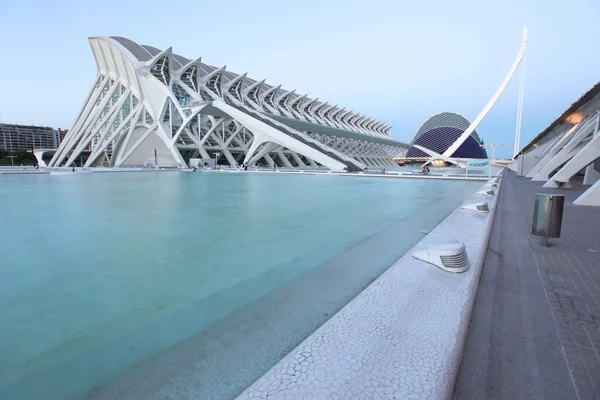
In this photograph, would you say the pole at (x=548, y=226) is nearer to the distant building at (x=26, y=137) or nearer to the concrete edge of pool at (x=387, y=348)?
the concrete edge of pool at (x=387, y=348)

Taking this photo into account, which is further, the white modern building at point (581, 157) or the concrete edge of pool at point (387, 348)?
the white modern building at point (581, 157)

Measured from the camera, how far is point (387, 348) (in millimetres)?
1307

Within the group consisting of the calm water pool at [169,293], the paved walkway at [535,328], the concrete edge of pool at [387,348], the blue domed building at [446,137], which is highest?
the blue domed building at [446,137]

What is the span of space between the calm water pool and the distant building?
366ft

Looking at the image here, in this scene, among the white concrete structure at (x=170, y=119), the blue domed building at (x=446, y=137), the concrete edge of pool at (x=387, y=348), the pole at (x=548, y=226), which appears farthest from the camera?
the blue domed building at (x=446, y=137)

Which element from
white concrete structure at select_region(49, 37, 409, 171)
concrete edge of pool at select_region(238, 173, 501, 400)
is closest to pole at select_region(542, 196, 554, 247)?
concrete edge of pool at select_region(238, 173, 501, 400)

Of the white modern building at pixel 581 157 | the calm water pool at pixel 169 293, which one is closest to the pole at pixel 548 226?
the calm water pool at pixel 169 293

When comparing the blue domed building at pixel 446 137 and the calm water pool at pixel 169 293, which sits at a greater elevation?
the blue domed building at pixel 446 137

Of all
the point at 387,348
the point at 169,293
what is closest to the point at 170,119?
the point at 169,293

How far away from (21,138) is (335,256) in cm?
12556

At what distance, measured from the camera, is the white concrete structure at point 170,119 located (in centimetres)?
2800

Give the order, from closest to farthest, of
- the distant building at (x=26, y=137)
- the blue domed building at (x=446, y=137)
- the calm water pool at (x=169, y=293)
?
the calm water pool at (x=169, y=293)
the blue domed building at (x=446, y=137)
the distant building at (x=26, y=137)

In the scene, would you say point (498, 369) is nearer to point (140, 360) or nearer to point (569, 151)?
point (140, 360)

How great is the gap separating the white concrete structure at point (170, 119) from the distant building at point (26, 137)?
72.0 m
